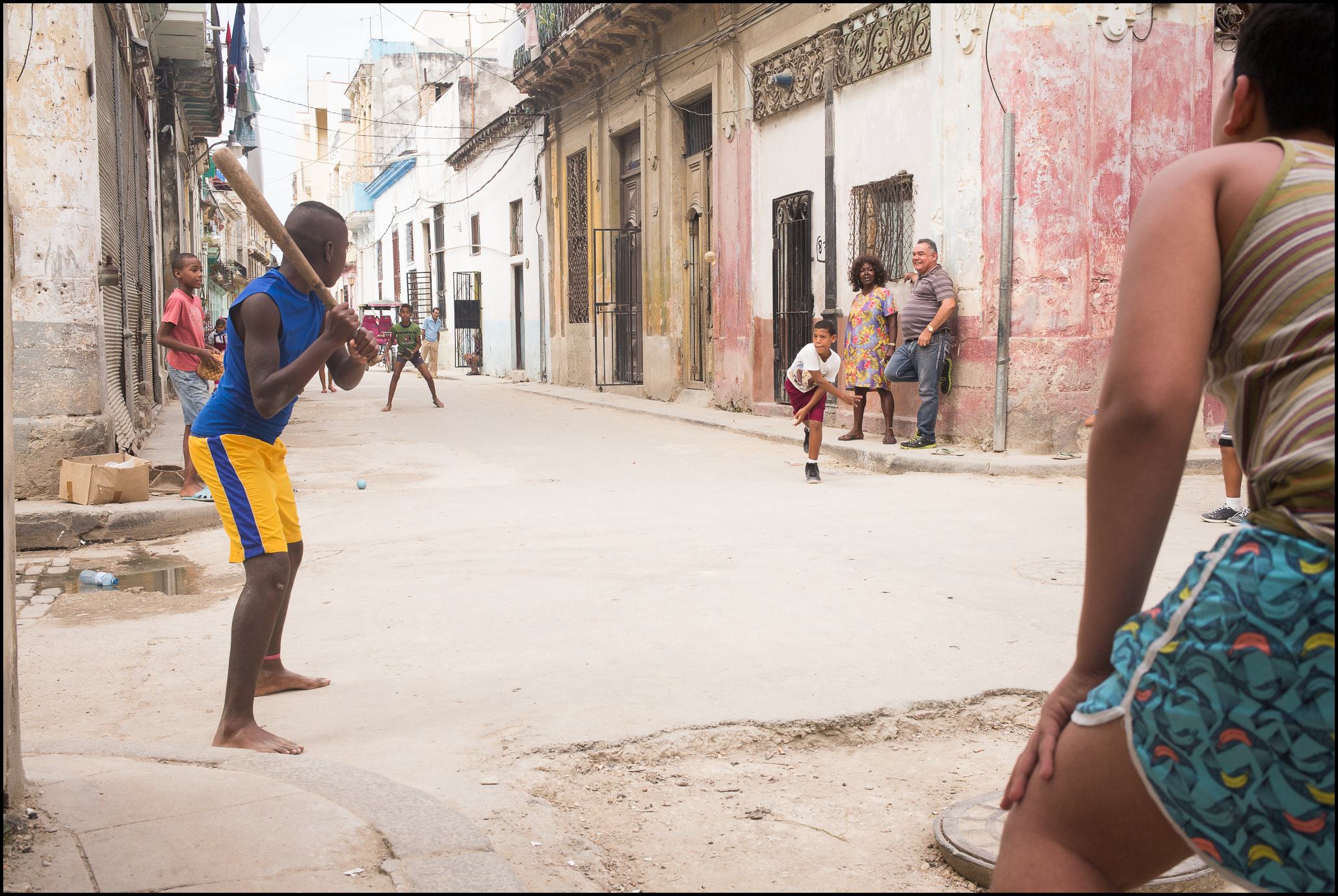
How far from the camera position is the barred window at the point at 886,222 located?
11562 mm

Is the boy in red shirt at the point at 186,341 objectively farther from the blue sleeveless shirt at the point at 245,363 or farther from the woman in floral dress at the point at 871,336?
the woman in floral dress at the point at 871,336

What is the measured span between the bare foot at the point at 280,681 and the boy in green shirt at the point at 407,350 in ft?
41.0

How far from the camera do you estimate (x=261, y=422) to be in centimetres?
360

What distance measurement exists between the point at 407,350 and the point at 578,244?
6068mm

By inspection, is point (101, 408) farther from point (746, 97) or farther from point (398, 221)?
point (398, 221)

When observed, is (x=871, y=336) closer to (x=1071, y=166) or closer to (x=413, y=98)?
(x=1071, y=166)

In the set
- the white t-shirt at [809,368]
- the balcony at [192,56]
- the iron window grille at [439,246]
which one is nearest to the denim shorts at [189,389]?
the white t-shirt at [809,368]

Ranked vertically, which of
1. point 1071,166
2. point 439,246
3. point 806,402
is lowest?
point 806,402

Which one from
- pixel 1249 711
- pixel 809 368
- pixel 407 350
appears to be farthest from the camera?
pixel 407 350

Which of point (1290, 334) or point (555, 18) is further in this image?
point (555, 18)

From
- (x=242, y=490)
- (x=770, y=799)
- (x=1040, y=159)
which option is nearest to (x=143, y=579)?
(x=242, y=490)

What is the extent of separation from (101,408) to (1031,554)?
232 inches

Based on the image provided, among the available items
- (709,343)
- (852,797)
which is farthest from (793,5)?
(852,797)

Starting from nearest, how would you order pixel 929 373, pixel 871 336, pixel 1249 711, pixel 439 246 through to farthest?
pixel 1249 711 → pixel 929 373 → pixel 871 336 → pixel 439 246
